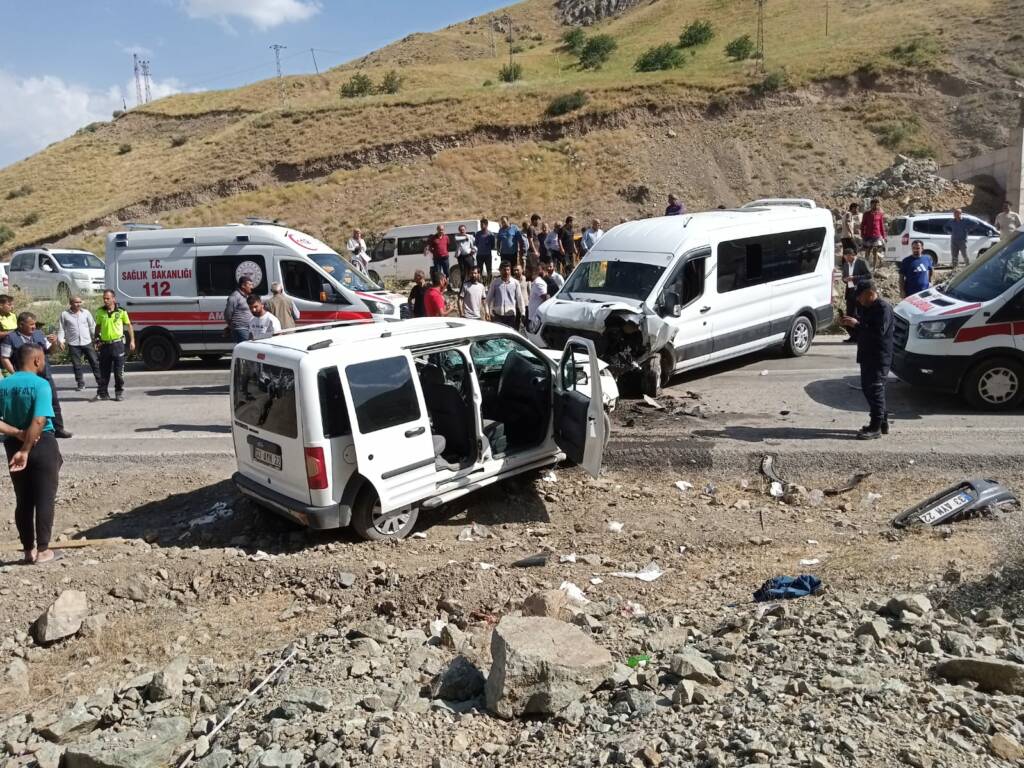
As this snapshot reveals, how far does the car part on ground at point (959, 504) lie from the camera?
693 centimetres

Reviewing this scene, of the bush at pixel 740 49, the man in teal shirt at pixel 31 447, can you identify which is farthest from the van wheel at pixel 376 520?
the bush at pixel 740 49

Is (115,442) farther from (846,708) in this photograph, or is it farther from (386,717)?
(846,708)

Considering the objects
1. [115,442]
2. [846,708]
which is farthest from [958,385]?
[115,442]

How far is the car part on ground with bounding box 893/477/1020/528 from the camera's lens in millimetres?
6926

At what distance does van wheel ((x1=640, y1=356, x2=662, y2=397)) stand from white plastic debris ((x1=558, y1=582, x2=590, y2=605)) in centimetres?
487

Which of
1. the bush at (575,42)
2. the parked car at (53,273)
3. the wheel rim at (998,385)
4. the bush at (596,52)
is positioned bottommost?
the wheel rim at (998,385)

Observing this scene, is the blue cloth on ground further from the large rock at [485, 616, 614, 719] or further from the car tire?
the car tire

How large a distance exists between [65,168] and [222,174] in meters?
21.2

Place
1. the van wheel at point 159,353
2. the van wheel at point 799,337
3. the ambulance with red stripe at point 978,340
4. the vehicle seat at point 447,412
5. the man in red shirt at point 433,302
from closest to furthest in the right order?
the vehicle seat at point 447,412 → the ambulance with red stripe at point 978,340 → the man in red shirt at point 433,302 → the van wheel at point 799,337 → the van wheel at point 159,353

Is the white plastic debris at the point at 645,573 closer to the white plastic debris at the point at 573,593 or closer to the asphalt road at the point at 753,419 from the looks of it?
the white plastic debris at the point at 573,593

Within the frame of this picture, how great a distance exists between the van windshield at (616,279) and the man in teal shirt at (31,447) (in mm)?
7280

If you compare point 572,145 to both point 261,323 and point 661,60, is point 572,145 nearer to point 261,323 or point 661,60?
point 661,60

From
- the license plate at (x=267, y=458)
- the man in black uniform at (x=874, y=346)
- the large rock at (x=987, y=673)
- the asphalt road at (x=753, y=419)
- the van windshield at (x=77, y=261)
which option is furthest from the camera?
the van windshield at (x=77, y=261)

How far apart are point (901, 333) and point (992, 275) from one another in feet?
4.10
